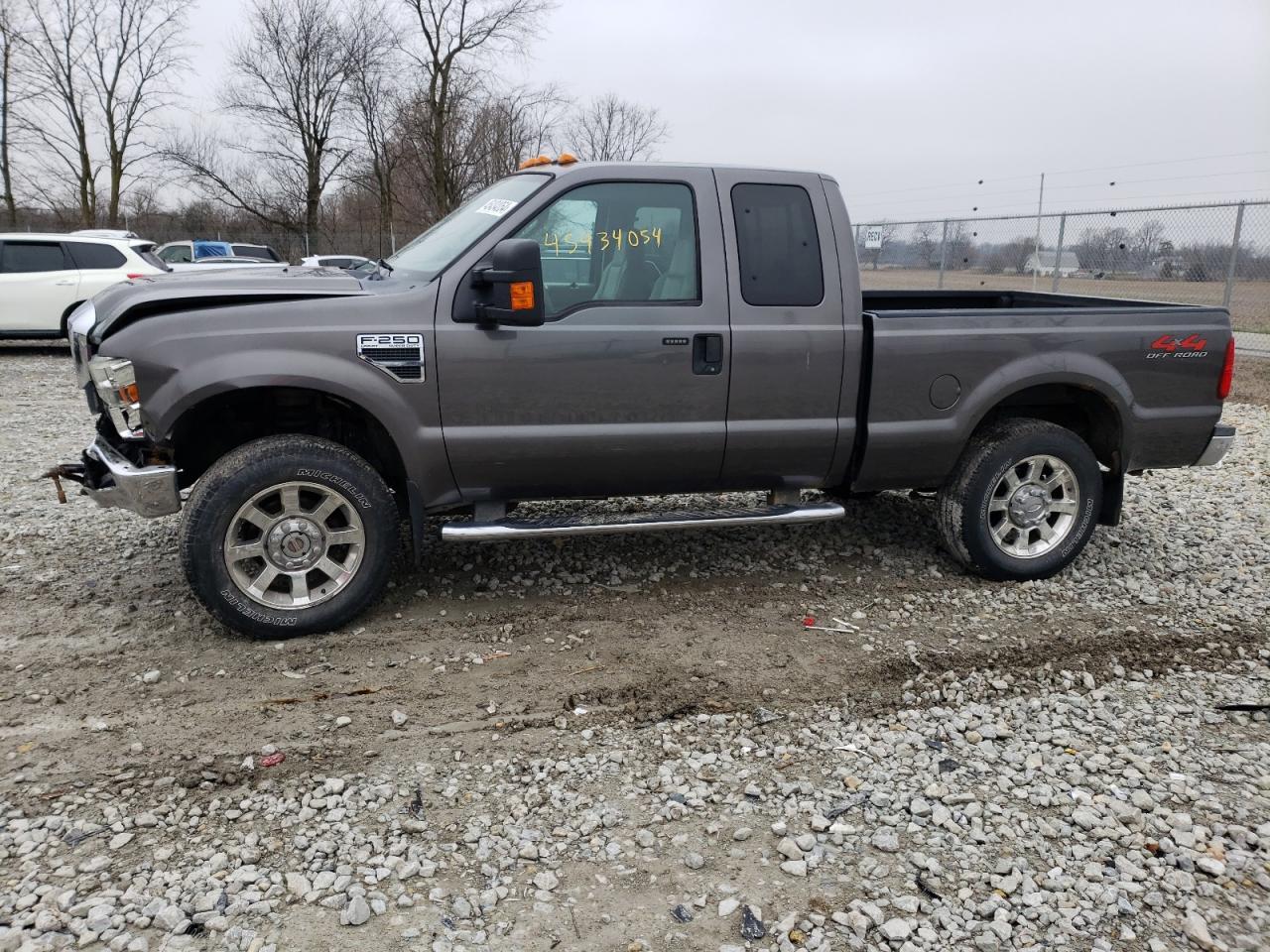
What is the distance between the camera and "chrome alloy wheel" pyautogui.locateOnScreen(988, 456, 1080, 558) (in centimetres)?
480

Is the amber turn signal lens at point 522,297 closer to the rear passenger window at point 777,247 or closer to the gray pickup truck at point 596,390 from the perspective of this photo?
the gray pickup truck at point 596,390

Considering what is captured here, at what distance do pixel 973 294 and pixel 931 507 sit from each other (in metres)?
1.46

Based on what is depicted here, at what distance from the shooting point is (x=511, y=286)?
391 cm

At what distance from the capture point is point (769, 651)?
4.07 meters

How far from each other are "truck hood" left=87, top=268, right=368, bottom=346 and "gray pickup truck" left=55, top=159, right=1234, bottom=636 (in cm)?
1

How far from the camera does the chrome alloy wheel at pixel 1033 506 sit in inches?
189

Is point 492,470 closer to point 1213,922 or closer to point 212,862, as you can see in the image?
point 212,862

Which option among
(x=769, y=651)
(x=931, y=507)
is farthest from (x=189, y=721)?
(x=931, y=507)

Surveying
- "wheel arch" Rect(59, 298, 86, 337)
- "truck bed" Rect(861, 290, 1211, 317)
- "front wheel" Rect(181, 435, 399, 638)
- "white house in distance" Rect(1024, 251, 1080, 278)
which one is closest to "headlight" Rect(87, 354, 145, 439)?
"front wheel" Rect(181, 435, 399, 638)

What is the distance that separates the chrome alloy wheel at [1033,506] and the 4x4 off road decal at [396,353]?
299 cm

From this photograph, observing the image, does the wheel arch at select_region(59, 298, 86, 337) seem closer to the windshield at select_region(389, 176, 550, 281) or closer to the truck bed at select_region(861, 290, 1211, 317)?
the windshield at select_region(389, 176, 550, 281)

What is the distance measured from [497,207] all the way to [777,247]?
1.35 meters

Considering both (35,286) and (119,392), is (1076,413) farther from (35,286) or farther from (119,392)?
(35,286)

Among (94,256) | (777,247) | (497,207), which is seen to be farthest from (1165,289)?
(94,256)
